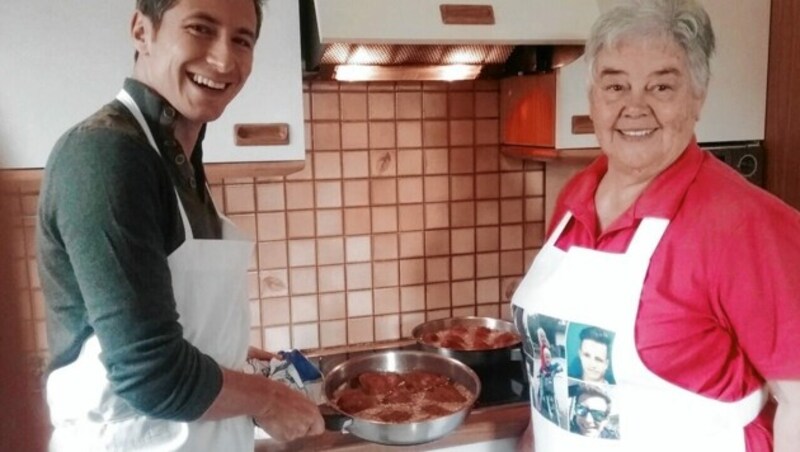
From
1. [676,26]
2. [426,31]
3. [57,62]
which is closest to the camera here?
[676,26]

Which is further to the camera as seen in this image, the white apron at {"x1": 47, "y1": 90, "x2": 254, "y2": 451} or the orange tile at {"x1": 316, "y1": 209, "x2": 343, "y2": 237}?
the orange tile at {"x1": 316, "y1": 209, "x2": 343, "y2": 237}

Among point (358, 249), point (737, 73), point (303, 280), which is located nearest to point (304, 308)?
point (303, 280)

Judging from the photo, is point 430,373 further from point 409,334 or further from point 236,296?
point 236,296

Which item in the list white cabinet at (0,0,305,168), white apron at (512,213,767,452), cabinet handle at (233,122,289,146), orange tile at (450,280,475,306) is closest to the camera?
white apron at (512,213,767,452)

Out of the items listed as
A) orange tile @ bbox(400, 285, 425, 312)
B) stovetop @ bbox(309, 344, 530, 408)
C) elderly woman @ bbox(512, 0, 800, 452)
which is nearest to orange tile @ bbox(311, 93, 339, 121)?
orange tile @ bbox(400, 285, 425, 312)

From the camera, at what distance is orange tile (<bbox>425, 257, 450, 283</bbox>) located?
176 cm

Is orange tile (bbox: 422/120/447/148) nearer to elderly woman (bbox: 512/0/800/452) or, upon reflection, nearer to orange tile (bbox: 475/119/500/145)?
orange tile (bbox: 475/119/500/145)

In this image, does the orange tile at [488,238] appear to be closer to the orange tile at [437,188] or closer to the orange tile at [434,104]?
the orange tile at [437,188]

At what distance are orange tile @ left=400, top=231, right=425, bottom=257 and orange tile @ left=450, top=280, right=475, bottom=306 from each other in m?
0.14

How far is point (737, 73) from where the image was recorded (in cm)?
158

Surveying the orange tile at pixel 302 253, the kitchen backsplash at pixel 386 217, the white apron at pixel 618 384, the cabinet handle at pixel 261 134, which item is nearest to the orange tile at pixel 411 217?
the kitchen backsplash at pixel 386 217

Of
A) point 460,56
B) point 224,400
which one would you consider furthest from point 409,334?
point 224,400

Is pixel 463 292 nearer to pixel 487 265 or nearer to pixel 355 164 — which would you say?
pixel 487 265

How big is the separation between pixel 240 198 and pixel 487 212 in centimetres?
64
